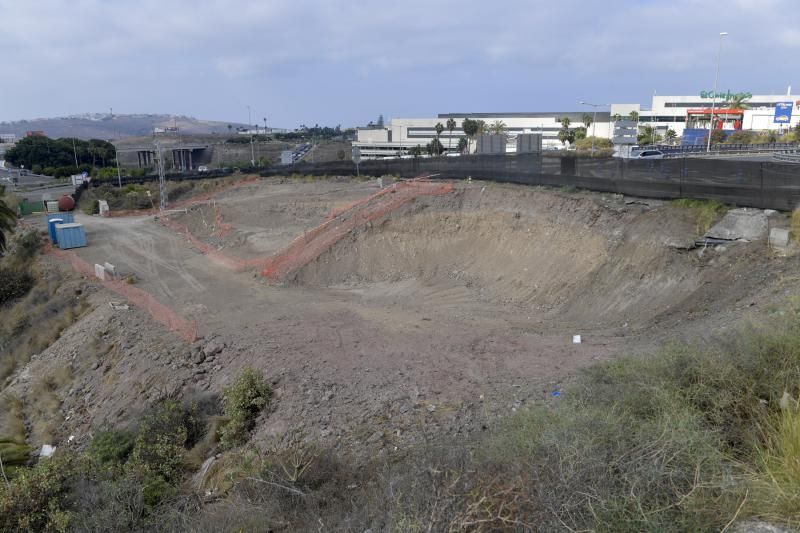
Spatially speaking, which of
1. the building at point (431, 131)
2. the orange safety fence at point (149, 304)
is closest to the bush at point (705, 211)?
the orange safety fence at point (149, 304)

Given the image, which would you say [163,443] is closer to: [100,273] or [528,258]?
[528,258]

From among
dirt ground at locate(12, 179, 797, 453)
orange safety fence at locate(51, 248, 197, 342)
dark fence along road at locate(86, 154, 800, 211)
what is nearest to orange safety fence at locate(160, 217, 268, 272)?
dirt ground at locate(12, 179, 797, 453)

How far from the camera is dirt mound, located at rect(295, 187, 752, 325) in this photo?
646 inches

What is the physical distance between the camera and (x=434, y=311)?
1830 cm

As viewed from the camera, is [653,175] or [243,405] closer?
[243,405]

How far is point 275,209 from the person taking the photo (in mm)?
35906

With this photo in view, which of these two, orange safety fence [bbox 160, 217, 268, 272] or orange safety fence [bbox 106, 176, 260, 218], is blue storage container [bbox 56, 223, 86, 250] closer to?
orange safety fence [bbox 160, 217, 268, 272]

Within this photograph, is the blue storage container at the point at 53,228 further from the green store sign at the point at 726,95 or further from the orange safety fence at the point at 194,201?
the green store sign at the point at 726,95

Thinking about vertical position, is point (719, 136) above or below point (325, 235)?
above

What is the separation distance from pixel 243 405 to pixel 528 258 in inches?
523

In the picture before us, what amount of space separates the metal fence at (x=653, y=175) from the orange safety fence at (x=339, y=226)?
2392mm

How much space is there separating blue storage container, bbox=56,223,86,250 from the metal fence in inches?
837

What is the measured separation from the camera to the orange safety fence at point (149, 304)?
17016 mm

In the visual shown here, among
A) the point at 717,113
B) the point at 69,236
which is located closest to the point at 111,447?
the point at 69,236
